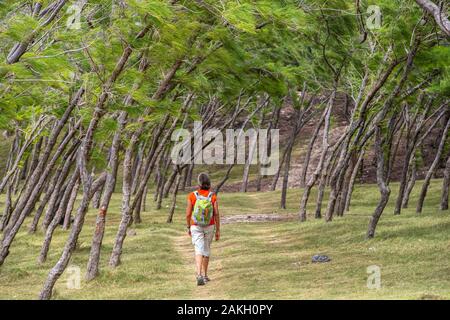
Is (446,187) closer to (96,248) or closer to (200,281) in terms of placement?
(96,248)

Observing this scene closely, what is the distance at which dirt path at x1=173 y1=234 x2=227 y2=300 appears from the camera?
567 inches

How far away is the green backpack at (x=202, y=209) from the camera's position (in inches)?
569

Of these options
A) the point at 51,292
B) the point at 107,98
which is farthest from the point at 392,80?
the point at 51,292

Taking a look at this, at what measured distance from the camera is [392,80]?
24.2 metres

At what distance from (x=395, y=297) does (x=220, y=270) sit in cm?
706

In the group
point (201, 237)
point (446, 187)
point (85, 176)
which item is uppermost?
point (85, 176)

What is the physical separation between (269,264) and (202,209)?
500cm

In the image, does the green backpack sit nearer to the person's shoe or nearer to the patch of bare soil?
the person's shoe

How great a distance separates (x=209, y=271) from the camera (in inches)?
720

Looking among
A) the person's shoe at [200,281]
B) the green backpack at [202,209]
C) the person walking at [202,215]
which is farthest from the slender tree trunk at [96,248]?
the green backpack at [202,209]

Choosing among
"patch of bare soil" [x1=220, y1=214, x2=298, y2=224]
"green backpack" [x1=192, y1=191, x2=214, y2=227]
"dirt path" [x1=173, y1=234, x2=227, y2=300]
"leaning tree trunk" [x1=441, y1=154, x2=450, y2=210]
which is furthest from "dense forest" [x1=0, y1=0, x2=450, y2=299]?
"patch of bare soil" [x1=220, y1=214, x2=298, y2=224]

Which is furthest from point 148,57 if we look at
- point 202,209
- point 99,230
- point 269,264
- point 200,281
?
point 269,264

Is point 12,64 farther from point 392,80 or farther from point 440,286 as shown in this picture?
point 392,80

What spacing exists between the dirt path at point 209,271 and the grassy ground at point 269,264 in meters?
0.02
